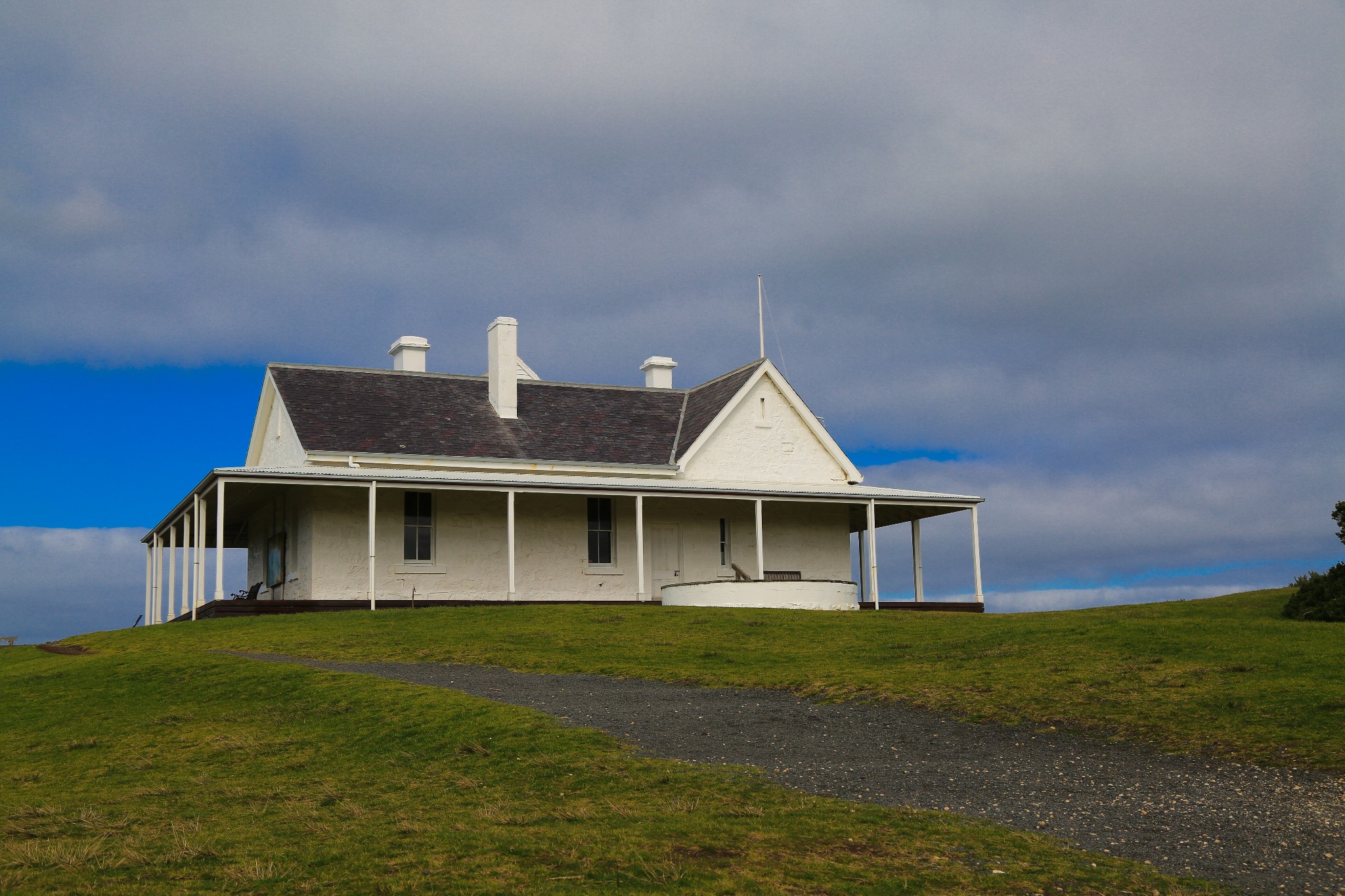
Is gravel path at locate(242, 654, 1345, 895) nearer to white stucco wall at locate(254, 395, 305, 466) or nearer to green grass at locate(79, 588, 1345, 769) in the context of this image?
green grass at locate(79, 588, 1345, 769)

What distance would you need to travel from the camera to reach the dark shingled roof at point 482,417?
98.9ft

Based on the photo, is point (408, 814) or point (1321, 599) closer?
point (408, 814)

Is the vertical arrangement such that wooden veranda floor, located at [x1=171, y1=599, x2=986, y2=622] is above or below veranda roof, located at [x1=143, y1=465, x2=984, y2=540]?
below

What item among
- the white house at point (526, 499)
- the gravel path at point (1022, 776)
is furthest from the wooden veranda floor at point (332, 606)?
the gravel path at point (1022, 776)

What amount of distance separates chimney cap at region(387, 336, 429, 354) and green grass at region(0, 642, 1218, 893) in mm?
19098

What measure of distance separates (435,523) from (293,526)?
3280mm

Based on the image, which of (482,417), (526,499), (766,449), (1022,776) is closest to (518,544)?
(526,499)

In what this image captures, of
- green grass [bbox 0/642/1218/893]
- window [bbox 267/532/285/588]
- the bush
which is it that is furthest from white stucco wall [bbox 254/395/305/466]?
the bush

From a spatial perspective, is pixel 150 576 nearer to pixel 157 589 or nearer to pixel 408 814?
pixel 157 589

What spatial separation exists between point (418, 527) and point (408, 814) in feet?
67.0

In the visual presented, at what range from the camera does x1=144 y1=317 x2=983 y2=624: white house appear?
27453mm

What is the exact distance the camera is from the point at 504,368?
3316cm

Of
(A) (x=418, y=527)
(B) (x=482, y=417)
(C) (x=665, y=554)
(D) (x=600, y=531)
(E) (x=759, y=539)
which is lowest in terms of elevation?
(C) (x=665, y=554)

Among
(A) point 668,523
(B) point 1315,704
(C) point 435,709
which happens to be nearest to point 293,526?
(A) point 668,523
